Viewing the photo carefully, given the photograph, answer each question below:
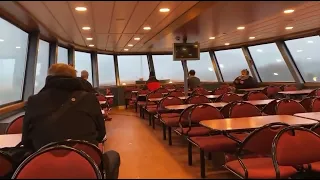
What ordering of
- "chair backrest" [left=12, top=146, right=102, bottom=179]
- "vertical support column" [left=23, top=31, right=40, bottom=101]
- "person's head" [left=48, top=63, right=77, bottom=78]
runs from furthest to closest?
"vertical support column" [left=23, top=31, right=40, bottom=101], "person's head" [left=48, top=63, right=77, bottom=78], "chair backrest" [left=12, top=146, right=102, bottom=179]

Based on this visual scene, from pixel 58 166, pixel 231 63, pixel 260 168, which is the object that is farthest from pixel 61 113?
pixel 231 63

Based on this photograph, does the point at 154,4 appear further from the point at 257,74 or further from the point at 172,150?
the point at 257,74

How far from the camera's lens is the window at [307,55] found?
8.98 meters

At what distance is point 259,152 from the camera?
263 centimetres

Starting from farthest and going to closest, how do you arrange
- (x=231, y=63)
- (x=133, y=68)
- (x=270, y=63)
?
(x=133, y=68)
(x=231, y=63)
(x=270, y=63)

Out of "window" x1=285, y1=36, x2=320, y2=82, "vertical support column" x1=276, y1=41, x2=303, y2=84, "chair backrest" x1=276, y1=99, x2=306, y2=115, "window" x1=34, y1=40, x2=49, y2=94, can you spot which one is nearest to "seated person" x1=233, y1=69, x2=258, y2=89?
"vertical support column" x1=276, y1=41, x2=303, y2=84

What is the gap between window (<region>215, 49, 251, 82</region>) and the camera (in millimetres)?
12391

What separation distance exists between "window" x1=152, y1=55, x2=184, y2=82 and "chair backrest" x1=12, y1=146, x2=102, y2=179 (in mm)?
12286

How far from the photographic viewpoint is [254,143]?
99.3 inches

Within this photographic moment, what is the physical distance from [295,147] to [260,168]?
1.02 feet

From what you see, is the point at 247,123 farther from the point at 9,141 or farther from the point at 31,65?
the point at 31,65

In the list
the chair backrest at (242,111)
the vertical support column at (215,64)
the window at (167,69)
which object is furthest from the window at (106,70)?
the chair backrest at (242,111)

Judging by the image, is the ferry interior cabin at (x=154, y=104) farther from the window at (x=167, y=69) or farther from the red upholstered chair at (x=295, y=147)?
the window at (x=167, y=69)

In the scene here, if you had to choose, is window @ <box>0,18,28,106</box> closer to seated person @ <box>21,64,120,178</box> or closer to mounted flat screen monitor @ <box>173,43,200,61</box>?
seated person @ <box>21,64,120,178</box>
